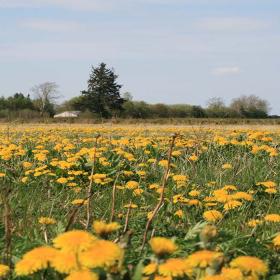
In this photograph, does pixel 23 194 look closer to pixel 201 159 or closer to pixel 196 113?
pixel 201 159

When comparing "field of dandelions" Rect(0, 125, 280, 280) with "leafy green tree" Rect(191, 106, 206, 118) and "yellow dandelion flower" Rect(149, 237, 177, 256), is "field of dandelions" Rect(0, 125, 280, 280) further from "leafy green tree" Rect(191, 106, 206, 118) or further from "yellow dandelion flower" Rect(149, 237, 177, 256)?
"leafy green tree" Rect(191, 106, 206, 118)

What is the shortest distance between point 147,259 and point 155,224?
957 mm

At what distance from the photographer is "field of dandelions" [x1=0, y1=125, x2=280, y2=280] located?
145 cm

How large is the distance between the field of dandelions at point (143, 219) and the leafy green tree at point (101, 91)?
224 ft

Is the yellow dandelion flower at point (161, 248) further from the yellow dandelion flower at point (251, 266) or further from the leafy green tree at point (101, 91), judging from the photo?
the leafy green tree at point (101, 91)

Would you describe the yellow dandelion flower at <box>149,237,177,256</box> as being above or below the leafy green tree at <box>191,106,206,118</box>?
below

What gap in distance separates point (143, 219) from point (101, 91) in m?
77.2

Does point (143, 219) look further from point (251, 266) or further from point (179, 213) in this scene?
point (251, 266)

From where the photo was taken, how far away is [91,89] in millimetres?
80375

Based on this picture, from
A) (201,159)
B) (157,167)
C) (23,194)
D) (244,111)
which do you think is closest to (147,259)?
(23,194)

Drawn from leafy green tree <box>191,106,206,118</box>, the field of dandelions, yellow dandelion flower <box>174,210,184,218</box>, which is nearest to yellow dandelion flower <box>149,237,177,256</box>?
the field of dandelions

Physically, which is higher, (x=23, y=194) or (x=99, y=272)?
(x=99, y=272)

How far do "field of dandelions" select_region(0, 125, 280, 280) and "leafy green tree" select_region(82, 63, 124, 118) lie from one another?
68.2 meters

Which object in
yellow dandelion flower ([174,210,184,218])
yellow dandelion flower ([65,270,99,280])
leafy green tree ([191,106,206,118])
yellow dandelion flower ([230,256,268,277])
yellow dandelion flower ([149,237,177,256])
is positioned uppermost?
leafy green tree ([191,106,206,118])
